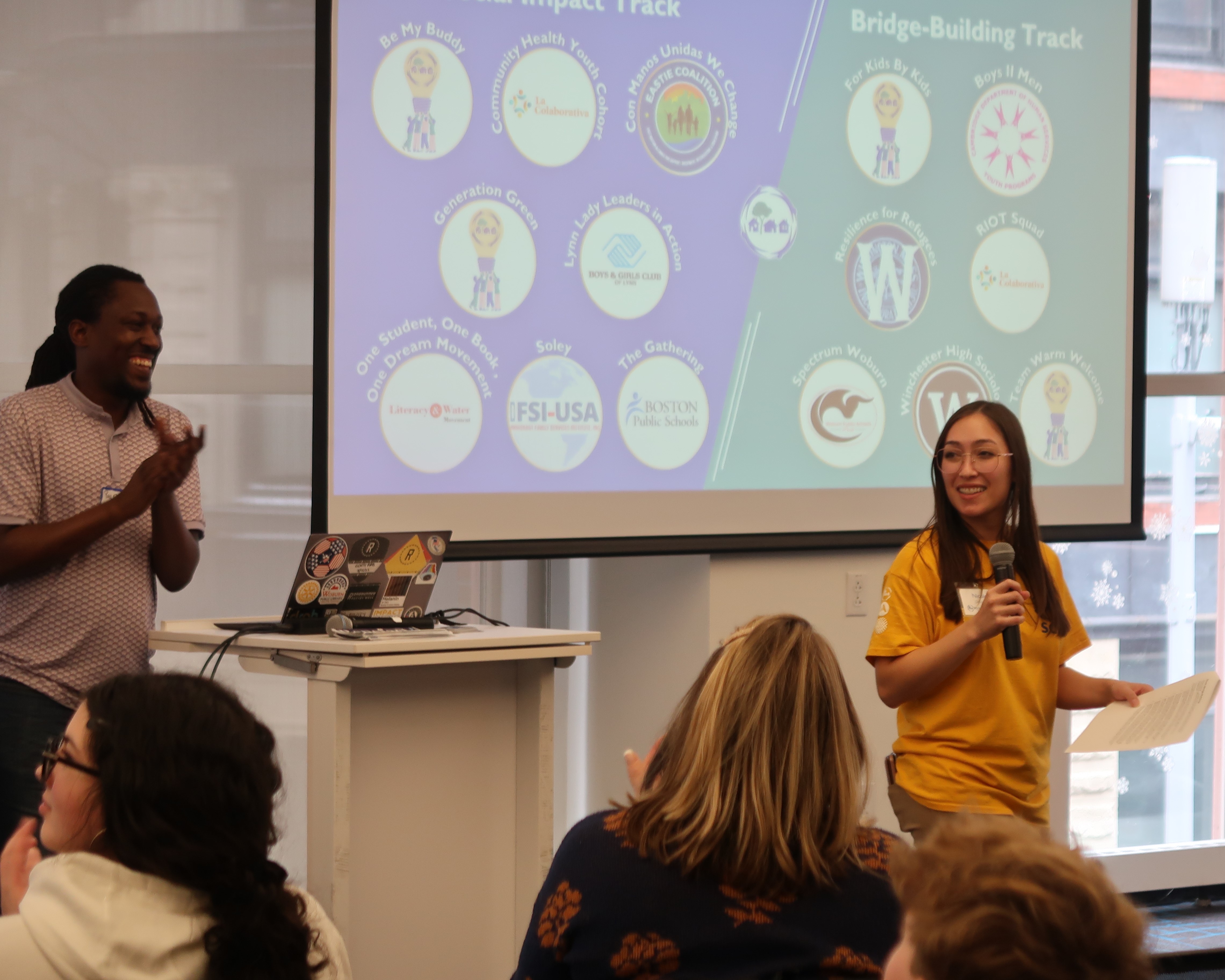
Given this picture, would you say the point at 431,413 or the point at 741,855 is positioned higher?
the point at 431,413

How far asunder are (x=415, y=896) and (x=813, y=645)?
1.41m

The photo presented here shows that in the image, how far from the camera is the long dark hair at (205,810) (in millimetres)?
1085

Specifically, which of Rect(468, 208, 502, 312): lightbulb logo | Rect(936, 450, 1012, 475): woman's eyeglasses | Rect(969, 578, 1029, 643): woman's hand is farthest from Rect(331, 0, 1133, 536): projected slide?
Rect(969, 578, 1029, 643): woman's hand

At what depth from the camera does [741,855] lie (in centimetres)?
128

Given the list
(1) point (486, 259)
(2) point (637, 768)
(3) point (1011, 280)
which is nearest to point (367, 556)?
(1) point (486, 259)

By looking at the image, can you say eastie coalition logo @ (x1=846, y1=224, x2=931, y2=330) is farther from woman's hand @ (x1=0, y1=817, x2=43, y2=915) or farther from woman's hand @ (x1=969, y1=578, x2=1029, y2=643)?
woman's hand @ (x1=0, y1=817, x2=43, y2=915)

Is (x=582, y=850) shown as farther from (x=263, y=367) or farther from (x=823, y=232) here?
(x=823, y=232)

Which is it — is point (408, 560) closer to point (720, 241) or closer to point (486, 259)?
point (486, 259)

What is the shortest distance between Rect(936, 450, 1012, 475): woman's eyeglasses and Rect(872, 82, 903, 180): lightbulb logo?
140cm

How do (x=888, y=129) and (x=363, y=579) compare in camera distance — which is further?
(x=888, y=129)

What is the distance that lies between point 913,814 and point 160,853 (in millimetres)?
1596

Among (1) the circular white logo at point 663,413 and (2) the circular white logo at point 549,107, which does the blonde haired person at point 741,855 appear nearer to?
(1) the circular white logo at point 663,413

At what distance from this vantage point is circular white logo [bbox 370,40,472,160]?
299 cm

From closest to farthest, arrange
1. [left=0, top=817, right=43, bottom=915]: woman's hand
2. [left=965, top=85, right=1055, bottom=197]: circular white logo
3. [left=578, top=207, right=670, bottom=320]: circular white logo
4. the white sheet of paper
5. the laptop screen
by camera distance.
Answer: [left=0, top=817, right=43, bottom=915]: woman's hand < the white sheet of paper < the laptop screen < [left=578, top=207, right=670, bottom=320]: circular white logo < [left=965, top=85, right=1055, bottom=197]: circular white logo
